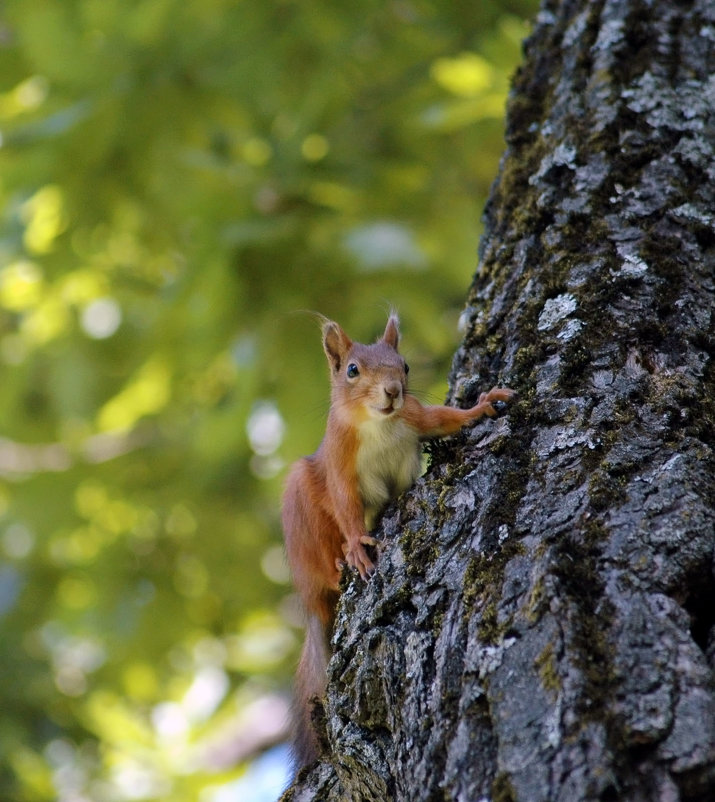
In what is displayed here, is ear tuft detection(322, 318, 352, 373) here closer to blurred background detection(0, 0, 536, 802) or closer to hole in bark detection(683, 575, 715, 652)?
blurred background detection(0, 0, 536, 802)

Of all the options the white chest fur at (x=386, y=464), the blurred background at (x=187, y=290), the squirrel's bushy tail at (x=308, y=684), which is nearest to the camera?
the squirrel's bushy tail at (x=308, y=684)

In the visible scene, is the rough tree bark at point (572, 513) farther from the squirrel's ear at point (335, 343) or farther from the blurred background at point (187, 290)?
the blurred background at point (187, 290)

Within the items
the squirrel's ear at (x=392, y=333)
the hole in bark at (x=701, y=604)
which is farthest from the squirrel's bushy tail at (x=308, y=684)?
the hole in bark at (x=701, y=604)

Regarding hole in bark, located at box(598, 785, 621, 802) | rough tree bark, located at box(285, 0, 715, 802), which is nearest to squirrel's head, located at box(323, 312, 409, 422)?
rough tree bark, located at box(285, 0, 715, 802)

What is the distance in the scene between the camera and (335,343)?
11.6 feet

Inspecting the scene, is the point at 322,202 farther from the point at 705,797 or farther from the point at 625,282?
the point at 705,797

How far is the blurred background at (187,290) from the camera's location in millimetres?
4352

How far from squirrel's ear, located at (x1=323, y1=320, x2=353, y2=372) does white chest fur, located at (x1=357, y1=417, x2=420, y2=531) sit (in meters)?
0.51

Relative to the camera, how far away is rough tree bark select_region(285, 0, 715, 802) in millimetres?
1479

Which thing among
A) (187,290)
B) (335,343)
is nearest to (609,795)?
(335,343)

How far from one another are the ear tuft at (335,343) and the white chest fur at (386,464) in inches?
19.9

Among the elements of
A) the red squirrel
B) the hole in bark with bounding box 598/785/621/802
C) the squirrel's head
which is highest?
the squirrel's head

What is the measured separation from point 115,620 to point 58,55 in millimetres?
3228

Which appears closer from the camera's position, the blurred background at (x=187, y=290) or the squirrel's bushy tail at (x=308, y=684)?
the squirrel's bushy tail at (x=308, y=684)
